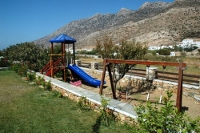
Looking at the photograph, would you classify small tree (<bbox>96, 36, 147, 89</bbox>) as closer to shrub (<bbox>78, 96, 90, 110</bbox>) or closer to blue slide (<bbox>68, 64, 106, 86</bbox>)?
blue slide (<bbox>68, 64, 106, 86</bbox>)

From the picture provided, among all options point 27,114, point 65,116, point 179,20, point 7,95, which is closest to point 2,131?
point 27,114

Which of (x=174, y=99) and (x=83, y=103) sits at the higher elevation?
(x=83, y=103)

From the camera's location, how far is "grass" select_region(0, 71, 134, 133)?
5.43 metres

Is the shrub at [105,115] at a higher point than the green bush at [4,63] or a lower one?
lower

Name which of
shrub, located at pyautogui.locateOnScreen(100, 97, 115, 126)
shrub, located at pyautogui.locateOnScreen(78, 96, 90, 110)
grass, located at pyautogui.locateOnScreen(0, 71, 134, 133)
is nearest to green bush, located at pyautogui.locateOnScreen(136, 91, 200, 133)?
grass, located at pyautogui.locateOnScreen(0, 71, 134, 133)

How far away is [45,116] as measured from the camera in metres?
6.35

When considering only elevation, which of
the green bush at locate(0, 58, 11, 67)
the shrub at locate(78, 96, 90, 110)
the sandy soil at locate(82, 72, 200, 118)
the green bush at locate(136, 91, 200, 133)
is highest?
the green bush at locate(0, 58, 11, 67)

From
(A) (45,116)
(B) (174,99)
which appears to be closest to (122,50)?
(B) (174,99)

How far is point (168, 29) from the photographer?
72.3m

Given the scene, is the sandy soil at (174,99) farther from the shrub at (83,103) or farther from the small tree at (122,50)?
the shrub at (83,103)

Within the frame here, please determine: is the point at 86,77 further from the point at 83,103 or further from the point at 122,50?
the point at 83,103

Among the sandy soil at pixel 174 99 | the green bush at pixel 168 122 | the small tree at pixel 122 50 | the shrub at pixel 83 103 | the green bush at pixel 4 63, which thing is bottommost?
the sandy soil at pixel 174 99

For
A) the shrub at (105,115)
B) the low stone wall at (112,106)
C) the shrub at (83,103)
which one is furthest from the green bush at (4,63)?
the shrub at (105,115)

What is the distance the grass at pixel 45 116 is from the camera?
→ 5.43m
